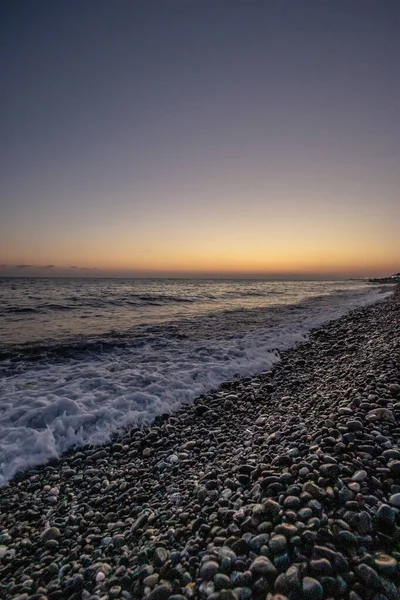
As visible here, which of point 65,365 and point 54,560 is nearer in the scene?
point 54,560

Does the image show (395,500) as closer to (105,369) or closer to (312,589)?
(312,589)

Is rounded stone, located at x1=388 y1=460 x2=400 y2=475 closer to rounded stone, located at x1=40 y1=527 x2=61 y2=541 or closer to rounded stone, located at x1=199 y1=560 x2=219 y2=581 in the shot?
rounded stone, located at x1=199 y1=560 x2=219 y2=581

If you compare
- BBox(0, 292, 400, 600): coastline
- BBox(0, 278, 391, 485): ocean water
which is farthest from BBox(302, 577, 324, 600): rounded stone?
BBox(0, 278, 391, 485): ocean water

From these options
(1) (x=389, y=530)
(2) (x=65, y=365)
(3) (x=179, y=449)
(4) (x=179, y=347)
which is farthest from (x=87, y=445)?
(4) (x=179, y=347)

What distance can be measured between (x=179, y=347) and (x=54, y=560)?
961 centimetres

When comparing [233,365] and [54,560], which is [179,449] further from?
[233,365]

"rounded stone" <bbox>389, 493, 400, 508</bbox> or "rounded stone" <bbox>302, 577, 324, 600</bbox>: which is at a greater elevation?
"rounded stone" <bbox>389, 493, 400, 508</bbox>

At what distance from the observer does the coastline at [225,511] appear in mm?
2439

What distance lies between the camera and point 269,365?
9.98m

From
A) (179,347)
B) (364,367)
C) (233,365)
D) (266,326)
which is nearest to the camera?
(364,367)

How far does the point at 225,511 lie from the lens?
3.19 m

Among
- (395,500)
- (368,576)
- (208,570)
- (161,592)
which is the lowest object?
(161,592)

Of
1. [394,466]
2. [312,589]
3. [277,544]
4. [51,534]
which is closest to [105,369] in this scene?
[51,534]

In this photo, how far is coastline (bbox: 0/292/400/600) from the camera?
244 centimetres
